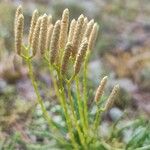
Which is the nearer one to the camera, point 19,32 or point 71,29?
point 19,32

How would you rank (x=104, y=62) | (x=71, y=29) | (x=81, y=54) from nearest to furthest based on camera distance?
1. (x=81, y=54)
2. (x=71, y=29)
3. (x=104, y=62)

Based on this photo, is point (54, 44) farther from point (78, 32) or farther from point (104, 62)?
point (104, 62)

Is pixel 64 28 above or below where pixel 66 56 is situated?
above

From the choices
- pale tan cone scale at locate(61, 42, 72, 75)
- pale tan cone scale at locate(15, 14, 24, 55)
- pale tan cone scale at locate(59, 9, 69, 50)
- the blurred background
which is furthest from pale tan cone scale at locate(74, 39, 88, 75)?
the blurred background

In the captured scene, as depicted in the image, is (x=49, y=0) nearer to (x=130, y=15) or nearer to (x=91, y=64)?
(x=130, y=15)

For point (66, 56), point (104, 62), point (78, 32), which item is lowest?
point (104, 62)

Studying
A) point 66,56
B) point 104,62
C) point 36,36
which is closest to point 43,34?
point 36,36

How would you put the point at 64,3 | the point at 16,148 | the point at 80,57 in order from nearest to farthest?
the point at 80,57 → the point at 16,148 → the point at 64,3

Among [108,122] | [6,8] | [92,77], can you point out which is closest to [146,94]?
[92,77]
